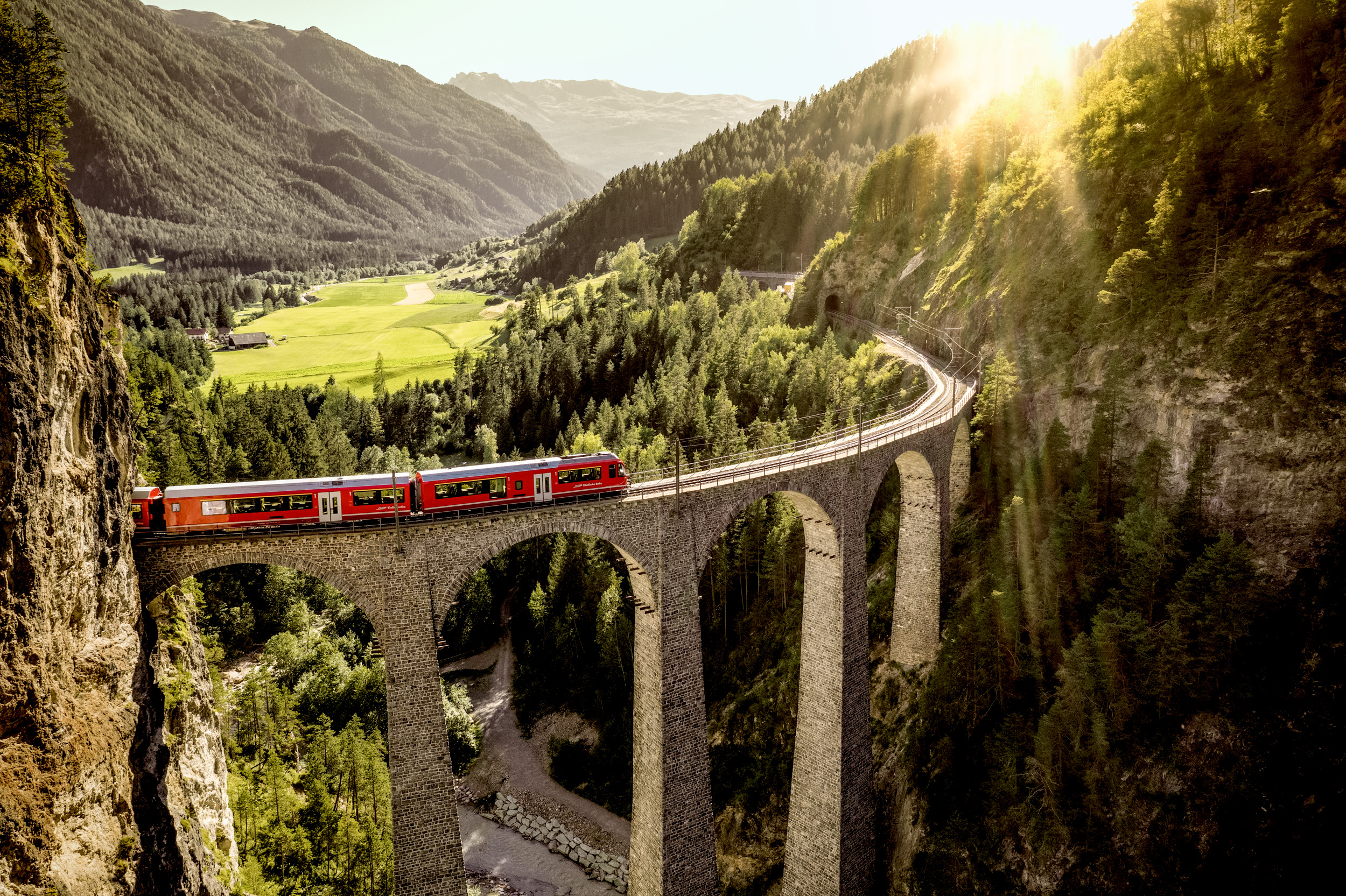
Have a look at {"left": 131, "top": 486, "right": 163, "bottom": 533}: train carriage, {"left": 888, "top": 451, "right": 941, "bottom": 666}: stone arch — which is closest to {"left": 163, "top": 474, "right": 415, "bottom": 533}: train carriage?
{"left": 131, "top": 486, "right": 163, "bottom": 533}: train carriage

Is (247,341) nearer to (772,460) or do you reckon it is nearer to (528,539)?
(772,460)

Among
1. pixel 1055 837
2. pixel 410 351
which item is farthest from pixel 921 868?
pixel 410 351

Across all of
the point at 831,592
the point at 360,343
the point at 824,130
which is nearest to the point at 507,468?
the point at 831,592

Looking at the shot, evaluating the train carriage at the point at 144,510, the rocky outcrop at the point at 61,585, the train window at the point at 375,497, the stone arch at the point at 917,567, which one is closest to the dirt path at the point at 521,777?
the stone arch at the point at 917,567

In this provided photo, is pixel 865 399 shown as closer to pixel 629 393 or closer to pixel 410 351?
pixel 629 393

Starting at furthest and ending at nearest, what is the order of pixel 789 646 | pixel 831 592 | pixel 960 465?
pixel 789 646 < pixel 960 465 < pixel 831 592

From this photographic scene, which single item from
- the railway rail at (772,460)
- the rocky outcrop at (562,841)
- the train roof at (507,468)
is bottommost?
the rocky outcrop at (562,841)

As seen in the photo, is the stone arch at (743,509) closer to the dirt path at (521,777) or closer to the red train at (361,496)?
the red train at (361,496)

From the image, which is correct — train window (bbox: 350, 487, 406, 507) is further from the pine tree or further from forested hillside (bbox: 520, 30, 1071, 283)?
forested hillside (bbox: 520, 30, 1071, 283)
